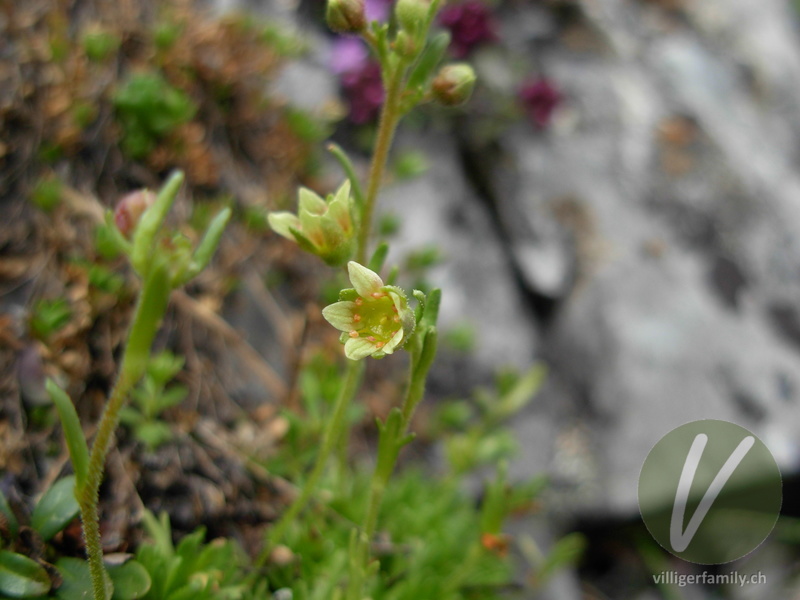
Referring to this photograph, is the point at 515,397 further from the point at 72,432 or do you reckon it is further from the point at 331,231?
the point at 72,432

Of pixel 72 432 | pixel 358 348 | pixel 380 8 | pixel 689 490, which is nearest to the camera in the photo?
pixel 72 432

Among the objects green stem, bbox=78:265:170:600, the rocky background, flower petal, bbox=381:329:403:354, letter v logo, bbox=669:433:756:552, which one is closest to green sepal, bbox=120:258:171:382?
green stem, bbox=78:265:170:600

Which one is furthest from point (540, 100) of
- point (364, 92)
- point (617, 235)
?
point (364, 92)

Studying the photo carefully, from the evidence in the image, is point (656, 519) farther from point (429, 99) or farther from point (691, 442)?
point (429, 99)

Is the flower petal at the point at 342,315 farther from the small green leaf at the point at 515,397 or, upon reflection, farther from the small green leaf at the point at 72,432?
Answer: the small green leaf at the point at 515,397

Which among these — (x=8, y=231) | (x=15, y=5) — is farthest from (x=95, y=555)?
(x=15, y=5)
